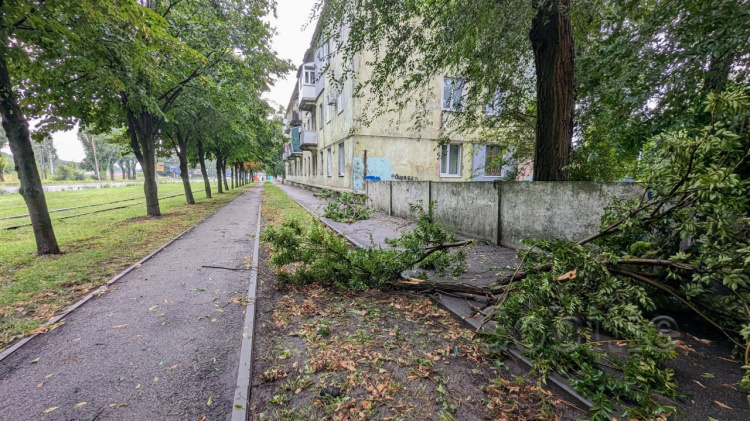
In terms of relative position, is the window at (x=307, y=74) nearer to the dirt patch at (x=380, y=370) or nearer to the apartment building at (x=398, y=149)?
the apartment building at (x=398, y=149)

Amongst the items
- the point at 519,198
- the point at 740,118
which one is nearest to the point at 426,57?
the point at 519,198

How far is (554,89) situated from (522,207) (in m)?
2.24

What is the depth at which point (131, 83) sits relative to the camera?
777 cm

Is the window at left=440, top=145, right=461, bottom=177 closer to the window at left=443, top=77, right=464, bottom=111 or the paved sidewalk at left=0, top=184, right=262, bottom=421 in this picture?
the window at left=443, top=77, right=464, bottom=111

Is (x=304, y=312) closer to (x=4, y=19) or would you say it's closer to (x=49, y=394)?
(x=49, y=394)

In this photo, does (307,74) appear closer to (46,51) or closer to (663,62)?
(46,51)

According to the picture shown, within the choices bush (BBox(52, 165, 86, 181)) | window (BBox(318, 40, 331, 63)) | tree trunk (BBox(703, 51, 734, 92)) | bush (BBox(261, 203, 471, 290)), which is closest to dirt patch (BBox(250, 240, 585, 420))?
bush (BBox(261, 203, 471, 290))

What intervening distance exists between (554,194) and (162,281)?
6.81 meters

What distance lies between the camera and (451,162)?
1703cm

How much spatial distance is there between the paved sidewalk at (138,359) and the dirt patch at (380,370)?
38 centimetres

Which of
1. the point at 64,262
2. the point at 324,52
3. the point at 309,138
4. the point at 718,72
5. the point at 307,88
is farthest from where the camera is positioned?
the point at 309,138

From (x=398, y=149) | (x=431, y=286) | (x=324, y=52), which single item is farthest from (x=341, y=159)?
(x=431, y=286)

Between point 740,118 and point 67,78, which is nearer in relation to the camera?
point 740,118

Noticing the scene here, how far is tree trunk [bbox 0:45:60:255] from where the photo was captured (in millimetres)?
5660
